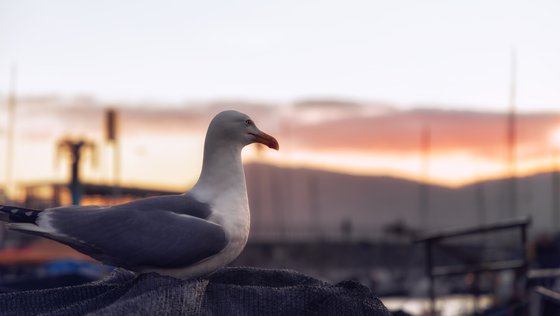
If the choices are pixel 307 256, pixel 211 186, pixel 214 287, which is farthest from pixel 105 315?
pixel 307 256

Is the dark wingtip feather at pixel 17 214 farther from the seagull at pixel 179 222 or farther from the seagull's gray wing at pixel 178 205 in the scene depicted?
the seagull's gray wing at pixel 178 205

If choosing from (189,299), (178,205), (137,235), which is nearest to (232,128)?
(178,205)

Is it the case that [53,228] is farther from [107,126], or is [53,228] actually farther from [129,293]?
[107,126]

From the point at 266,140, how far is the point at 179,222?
0.59 metres

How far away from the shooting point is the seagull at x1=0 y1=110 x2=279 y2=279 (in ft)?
12.4

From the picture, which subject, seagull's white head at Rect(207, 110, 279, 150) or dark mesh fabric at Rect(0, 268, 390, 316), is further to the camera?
seagull's white head at Rect(207, 110, 279, 150)

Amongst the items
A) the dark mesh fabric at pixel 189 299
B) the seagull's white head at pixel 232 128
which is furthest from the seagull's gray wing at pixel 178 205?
the dark mesh fabric at pixel 189 299

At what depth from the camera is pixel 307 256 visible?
106938mm

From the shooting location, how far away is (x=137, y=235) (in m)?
3.81

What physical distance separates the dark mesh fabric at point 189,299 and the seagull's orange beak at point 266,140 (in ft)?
3.09

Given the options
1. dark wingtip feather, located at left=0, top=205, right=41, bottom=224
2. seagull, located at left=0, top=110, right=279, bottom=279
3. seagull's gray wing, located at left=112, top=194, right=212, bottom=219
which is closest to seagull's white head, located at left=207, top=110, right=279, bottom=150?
seagull, located at left=0, top=110, right=279, bottom=279

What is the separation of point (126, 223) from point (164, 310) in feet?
3.37

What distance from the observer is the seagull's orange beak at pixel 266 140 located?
4117mm

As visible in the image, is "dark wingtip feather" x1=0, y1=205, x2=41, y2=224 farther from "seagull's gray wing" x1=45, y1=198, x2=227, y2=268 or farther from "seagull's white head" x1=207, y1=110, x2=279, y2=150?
"seagull's white head" x1=207, y1=110, x2=279, y2=150
